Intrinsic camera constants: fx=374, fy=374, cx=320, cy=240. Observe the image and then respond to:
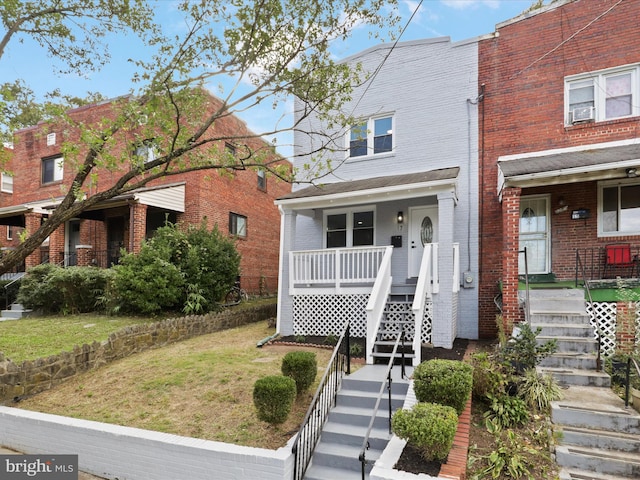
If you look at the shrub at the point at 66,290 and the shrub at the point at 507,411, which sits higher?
the shrub at the point at 66,290

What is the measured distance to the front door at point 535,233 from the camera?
938 centimetres

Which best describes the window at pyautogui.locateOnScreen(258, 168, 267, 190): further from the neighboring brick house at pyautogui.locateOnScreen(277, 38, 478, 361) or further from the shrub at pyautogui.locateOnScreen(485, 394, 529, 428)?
the shrub at pyautogui.locateOnScreen(485, 394, 529, 428)

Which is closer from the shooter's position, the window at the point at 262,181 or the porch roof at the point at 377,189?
the porch roof at the point at 377,189

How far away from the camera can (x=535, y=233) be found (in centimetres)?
949

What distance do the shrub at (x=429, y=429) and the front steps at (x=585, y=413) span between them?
4.73 ft

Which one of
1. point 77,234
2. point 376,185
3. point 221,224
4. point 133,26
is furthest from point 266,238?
point 133,26

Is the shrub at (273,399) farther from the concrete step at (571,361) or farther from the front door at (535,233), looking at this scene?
the front door at (535,233)

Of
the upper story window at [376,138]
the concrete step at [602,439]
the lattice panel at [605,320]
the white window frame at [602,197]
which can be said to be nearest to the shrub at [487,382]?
the concrete step at [602,439]

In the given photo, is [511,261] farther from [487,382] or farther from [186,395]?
[186,395]

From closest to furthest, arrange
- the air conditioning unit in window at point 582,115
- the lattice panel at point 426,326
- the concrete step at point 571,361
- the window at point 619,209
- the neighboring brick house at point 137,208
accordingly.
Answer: the concrete step at point 571,361 < the lattice panel at point 426,326 < the window at point 619,209 < the air conditioning unit in window at point 582,115 < the neighboring brick house at point 137,208

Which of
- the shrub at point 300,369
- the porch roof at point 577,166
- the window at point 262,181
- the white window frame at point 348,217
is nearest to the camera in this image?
the shrub at point 300,369

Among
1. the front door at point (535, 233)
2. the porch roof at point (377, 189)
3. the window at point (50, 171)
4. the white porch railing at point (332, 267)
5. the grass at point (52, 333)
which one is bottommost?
the grass at point (52, 333)

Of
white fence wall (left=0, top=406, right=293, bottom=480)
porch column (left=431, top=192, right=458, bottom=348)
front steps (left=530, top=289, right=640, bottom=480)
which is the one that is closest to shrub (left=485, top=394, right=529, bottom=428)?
front steps (left=530, top=289, right=640, bottom=480)

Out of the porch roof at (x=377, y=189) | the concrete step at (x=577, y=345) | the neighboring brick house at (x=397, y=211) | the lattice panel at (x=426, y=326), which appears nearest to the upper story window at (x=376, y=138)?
the neighboring brick house at (x=397, y=211)
